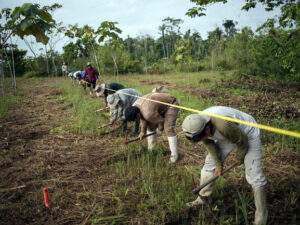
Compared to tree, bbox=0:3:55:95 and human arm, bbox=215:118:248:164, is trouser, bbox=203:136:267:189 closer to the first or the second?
human arm, bbox=215:118:248:164

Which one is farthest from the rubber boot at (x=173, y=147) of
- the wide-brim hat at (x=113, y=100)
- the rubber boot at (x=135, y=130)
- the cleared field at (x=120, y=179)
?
the wide-brim hat at (x=113, y=100)

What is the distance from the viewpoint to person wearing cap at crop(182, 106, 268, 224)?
1.73m

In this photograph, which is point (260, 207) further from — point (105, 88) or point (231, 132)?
point (105, 88)

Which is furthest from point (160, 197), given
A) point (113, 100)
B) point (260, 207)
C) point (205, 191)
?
point (113, 100)

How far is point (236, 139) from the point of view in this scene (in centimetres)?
178

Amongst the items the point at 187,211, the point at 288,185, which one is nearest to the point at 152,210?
the point at 187,211

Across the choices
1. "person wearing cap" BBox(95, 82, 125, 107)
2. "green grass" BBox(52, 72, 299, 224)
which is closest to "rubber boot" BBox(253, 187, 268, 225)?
"green grass" BBox(52, 72, 299, 224)

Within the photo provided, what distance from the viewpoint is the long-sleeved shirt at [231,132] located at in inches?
67.8

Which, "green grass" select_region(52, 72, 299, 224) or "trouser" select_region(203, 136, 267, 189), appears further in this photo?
"green grass" select_region(52, 72, 299, 224)

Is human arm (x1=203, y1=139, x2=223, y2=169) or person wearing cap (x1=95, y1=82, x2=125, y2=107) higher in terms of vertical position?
person wearing cap (x1=95, y1=82, x2=125, y2=107)

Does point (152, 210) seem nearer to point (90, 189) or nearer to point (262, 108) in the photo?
point (90, 189)

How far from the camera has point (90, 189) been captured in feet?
8.48

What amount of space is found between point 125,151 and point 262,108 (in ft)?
12.2

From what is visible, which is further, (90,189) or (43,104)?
(43,104)
